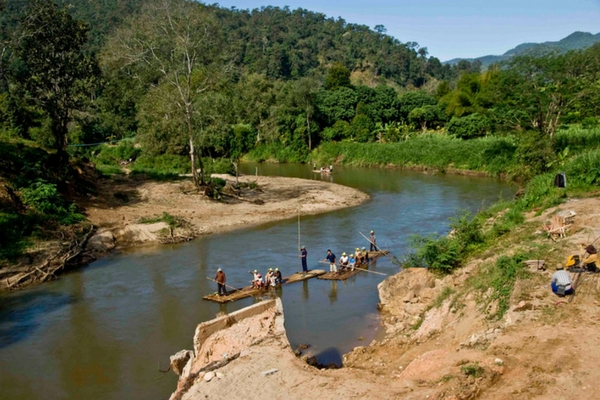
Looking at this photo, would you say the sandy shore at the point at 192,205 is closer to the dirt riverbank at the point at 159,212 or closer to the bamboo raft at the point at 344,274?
the dirt riverbank at the point at 159,212

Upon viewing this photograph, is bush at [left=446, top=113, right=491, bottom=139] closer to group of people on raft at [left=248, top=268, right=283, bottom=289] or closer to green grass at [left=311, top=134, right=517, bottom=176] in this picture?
green grass at [left=311, top=134, right=517, bottom=176]

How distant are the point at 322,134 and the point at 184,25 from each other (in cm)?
3307

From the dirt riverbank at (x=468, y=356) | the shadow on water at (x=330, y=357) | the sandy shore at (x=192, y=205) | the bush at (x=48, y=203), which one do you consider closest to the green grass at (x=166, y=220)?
the sandy shore at (x=192, y=205)

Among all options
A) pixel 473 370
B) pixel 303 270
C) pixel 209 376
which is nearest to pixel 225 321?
pixel 209 376

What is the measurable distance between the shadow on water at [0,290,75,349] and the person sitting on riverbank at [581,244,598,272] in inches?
664

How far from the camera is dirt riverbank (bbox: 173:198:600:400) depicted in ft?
31.6

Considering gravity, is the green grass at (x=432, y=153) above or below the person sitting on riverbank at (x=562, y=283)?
above

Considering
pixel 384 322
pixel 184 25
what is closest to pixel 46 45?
pixel 184 25

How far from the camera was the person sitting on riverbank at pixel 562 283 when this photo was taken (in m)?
12.2

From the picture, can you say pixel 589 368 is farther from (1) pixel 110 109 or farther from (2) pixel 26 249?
(1) pixel 110 109

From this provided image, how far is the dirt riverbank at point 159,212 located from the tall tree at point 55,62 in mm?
5426

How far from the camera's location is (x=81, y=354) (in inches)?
614

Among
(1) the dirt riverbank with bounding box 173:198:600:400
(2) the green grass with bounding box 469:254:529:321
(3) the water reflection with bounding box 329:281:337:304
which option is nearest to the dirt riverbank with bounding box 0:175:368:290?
(3) the water reflection with bounding box 329:281:337:304

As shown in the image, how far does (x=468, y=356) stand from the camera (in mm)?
10977
